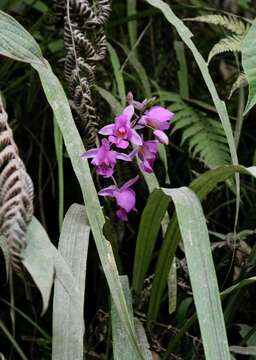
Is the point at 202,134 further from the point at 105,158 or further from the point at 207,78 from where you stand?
the point at 105,158

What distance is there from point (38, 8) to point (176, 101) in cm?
35

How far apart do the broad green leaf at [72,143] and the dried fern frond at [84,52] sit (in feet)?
0.30

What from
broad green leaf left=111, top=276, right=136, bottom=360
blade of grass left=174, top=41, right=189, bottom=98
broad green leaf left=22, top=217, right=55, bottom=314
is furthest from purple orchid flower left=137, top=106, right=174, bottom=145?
blade of grass left=174, top=41, right=189, bottom=98

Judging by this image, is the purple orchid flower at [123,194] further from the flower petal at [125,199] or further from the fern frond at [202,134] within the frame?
the fern frond at [202,134]

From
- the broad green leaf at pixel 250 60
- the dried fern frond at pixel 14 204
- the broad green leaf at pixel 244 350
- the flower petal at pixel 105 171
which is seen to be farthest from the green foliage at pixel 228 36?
the dried fern frond at pixel 14 204

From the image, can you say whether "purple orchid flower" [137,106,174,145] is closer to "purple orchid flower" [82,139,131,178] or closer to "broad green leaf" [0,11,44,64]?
"purple orchid flower" [82,139,131,178]

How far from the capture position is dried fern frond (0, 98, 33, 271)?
626mm

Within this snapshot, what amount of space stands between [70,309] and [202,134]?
712mm

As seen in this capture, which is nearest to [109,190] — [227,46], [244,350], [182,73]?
[244,350]

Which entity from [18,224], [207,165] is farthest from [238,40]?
[18,224]

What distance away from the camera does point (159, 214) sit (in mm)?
962

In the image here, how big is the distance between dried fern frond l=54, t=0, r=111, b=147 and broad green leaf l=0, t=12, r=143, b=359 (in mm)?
91

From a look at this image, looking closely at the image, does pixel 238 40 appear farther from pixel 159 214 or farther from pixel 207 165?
pixel 159 214

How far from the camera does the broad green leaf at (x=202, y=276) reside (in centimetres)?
79
